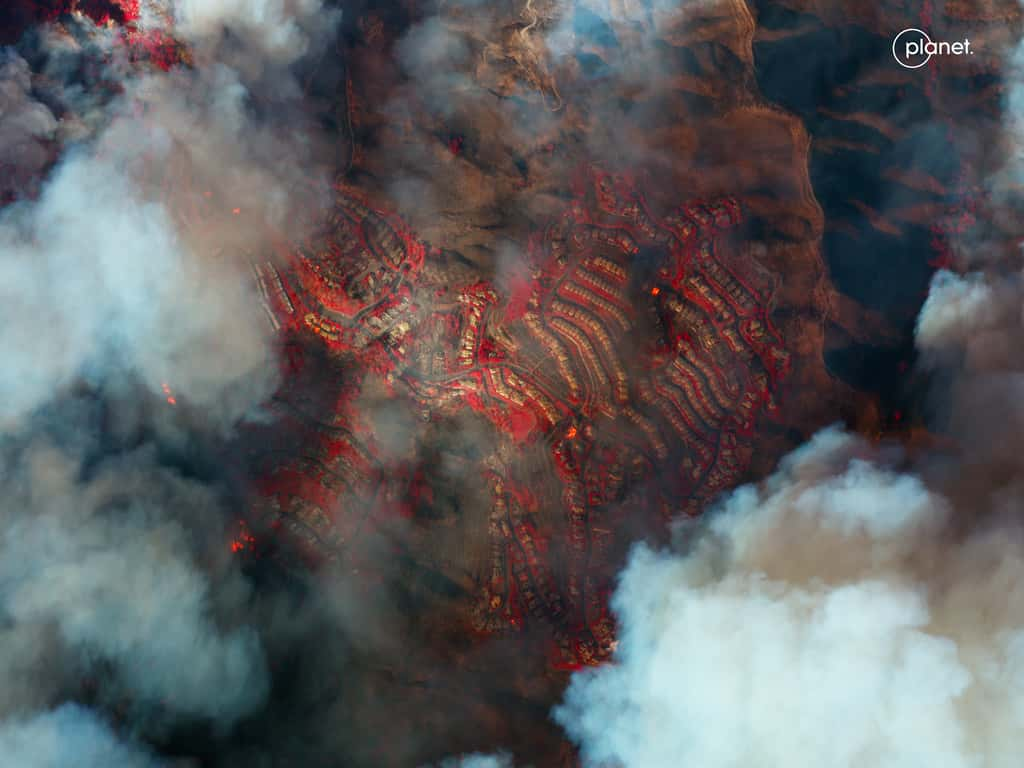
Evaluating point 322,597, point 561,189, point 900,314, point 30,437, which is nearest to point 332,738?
point 322,597

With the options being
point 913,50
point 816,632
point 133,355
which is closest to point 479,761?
point 816,632

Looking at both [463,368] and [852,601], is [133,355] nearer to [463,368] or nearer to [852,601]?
[463,368]

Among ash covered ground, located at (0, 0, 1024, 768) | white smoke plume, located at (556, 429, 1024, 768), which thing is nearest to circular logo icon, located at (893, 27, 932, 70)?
ash covered ground, located at (0, 0, 1024, 768)

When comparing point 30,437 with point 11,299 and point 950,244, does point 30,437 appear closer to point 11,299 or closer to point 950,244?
point 11,299

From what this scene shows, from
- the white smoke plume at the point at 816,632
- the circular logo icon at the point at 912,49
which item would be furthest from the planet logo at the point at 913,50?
the white smoke plume at the point at 816,632

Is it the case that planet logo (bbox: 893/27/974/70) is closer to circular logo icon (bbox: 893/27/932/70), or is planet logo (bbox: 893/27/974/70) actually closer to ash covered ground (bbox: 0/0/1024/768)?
circular logo icon (bbox: 893/27/932/70)
